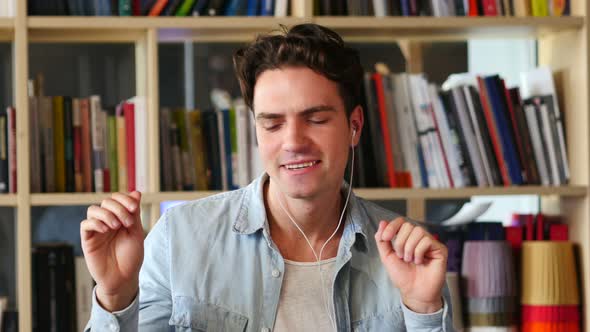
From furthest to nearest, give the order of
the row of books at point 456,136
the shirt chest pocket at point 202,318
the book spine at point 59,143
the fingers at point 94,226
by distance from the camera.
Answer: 1. the row of books at point 456,136
2. the book spine at point 59,143
3. the shirt chest pocket at point 202,318
4. the fingers at point 94,226

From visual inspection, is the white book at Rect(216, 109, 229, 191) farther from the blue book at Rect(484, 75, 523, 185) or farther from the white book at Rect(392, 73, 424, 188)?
the blue book at Rect(484, 75, 523, 185)

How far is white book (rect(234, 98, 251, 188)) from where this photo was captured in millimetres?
2543

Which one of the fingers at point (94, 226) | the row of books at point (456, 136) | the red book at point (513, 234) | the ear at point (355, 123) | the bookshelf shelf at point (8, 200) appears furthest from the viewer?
the red book at point (513, 234)

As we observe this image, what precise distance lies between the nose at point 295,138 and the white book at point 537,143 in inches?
46.2

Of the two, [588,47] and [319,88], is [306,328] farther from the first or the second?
[588,47]

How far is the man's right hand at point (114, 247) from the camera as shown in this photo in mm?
1483

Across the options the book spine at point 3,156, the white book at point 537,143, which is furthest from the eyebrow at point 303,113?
the white book at point 537,143

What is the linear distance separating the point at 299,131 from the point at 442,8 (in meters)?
1.09

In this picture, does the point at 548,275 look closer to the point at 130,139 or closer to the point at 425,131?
the point at 425,131

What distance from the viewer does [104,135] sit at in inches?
99.1

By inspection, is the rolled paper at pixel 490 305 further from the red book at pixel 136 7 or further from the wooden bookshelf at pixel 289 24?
the red book at pixel 136 7

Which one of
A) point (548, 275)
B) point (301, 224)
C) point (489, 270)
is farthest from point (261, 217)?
point (548, 275)

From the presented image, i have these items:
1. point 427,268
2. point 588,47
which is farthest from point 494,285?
point 427,268

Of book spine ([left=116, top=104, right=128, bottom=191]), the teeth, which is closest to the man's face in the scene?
the teeth
